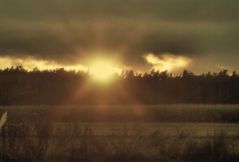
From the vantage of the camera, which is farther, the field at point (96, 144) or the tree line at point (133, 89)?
the tree line at point (133, 89)

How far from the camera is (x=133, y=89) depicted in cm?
7212

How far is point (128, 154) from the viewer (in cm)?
2467

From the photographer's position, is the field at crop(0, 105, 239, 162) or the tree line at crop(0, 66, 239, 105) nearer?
the field at crop(0, 105, 239, 162)

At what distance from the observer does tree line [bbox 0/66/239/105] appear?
63.9m

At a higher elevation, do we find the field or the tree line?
the tree line

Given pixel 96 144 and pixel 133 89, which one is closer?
pixel 96 144

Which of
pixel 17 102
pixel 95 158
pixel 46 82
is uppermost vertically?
pixel 46 82

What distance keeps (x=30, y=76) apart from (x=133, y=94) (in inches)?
Answer: 474

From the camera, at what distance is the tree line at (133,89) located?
210ft

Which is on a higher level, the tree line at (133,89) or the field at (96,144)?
the tree line at (133,89)

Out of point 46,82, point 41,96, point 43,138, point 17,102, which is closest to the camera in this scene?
point 43,138

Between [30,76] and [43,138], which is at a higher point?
[30,76]

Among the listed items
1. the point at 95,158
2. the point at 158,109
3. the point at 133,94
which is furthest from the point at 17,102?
the point at 95,158

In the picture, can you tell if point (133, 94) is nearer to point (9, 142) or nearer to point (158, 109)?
point (158, 109)
